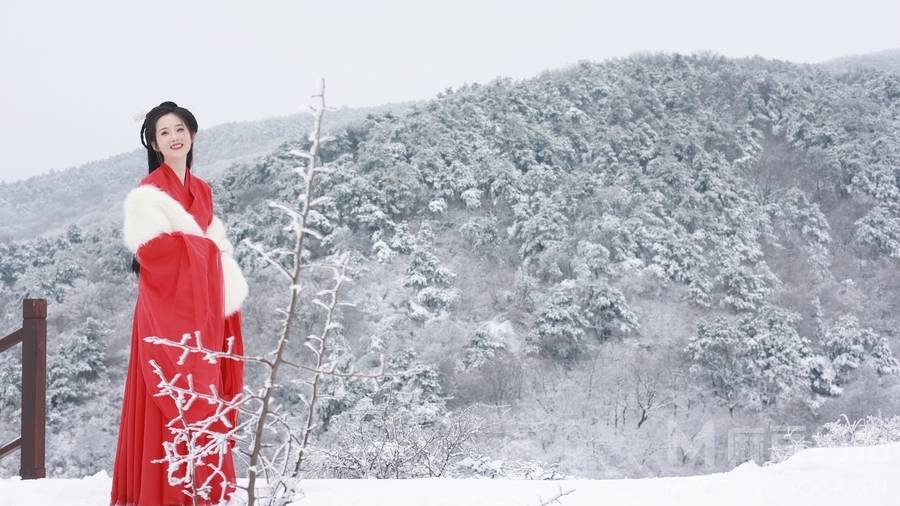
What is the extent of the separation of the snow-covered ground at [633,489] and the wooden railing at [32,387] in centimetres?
35

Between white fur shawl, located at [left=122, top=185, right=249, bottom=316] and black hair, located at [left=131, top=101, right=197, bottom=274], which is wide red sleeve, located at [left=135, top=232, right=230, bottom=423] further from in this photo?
black hair, located at [left=131, top=101, right=197, bottom=274]

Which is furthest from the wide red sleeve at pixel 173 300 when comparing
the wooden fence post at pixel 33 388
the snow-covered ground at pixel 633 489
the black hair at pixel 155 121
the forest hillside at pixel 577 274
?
the forest hillside at pixel 577 274

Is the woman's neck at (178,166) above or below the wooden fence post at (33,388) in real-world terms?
above

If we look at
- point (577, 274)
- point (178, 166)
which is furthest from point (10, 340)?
point (577, 274)

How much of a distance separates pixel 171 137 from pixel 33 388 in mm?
1254

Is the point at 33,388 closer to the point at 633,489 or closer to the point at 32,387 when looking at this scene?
the point at 32,387

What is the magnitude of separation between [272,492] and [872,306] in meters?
15.6

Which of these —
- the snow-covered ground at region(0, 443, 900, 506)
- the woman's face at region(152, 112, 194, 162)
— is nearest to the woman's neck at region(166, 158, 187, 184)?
the woman's face at region(152, 112, 194, 162)

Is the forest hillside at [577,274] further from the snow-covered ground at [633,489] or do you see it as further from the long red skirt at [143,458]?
the long red skirt at [143,458]

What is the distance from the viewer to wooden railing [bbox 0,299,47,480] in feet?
9.02

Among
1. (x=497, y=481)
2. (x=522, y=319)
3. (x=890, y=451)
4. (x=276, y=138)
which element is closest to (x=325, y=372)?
(x=497, y=481)

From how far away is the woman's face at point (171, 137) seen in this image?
87.7 inches

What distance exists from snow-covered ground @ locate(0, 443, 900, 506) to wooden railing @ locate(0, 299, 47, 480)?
35cm

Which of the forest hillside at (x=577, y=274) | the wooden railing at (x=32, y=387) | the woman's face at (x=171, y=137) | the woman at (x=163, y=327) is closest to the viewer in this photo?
the woman at (x=163, y=327)
